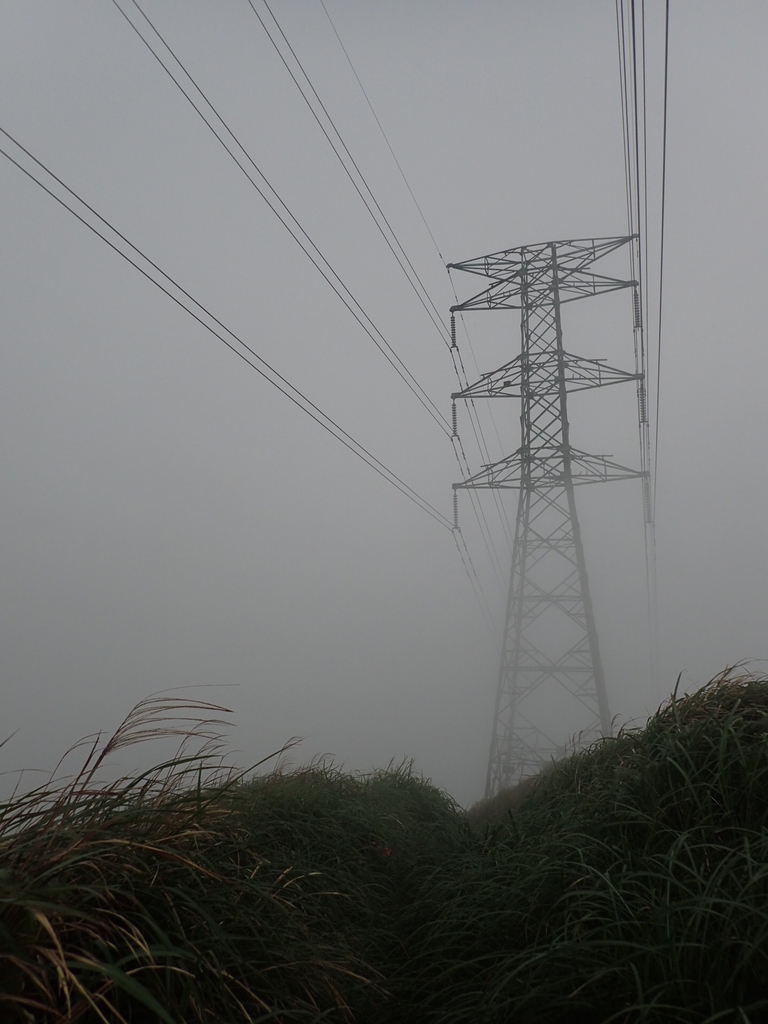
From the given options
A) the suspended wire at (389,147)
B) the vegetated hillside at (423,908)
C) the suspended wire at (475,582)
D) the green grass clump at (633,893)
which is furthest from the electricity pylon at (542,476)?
the vegetated hillside at (423,908)

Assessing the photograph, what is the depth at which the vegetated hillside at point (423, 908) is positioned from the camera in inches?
47.9

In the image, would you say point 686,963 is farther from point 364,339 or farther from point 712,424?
point 364,339

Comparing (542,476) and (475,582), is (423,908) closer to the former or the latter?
(542,476)

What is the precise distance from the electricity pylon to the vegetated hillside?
398 centimetres

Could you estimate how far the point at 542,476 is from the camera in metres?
6.70

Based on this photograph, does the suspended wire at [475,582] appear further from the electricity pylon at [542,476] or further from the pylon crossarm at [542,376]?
the pylon crossarm at [542,376]

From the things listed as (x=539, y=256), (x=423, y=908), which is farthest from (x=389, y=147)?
(x=423, y=908)

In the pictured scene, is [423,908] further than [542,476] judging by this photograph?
No

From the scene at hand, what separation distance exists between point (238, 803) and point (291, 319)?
17.1 ft

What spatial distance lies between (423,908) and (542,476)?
4895 mm

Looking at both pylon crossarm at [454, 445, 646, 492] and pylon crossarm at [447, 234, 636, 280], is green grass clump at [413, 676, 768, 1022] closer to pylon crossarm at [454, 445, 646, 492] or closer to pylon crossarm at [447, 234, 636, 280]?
pylon crossarm at [454, 445, 646, 492]

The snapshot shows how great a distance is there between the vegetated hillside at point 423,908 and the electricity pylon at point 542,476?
3975 mm

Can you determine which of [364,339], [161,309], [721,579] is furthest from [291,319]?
[721,579]

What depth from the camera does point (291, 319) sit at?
6938 millimetres
